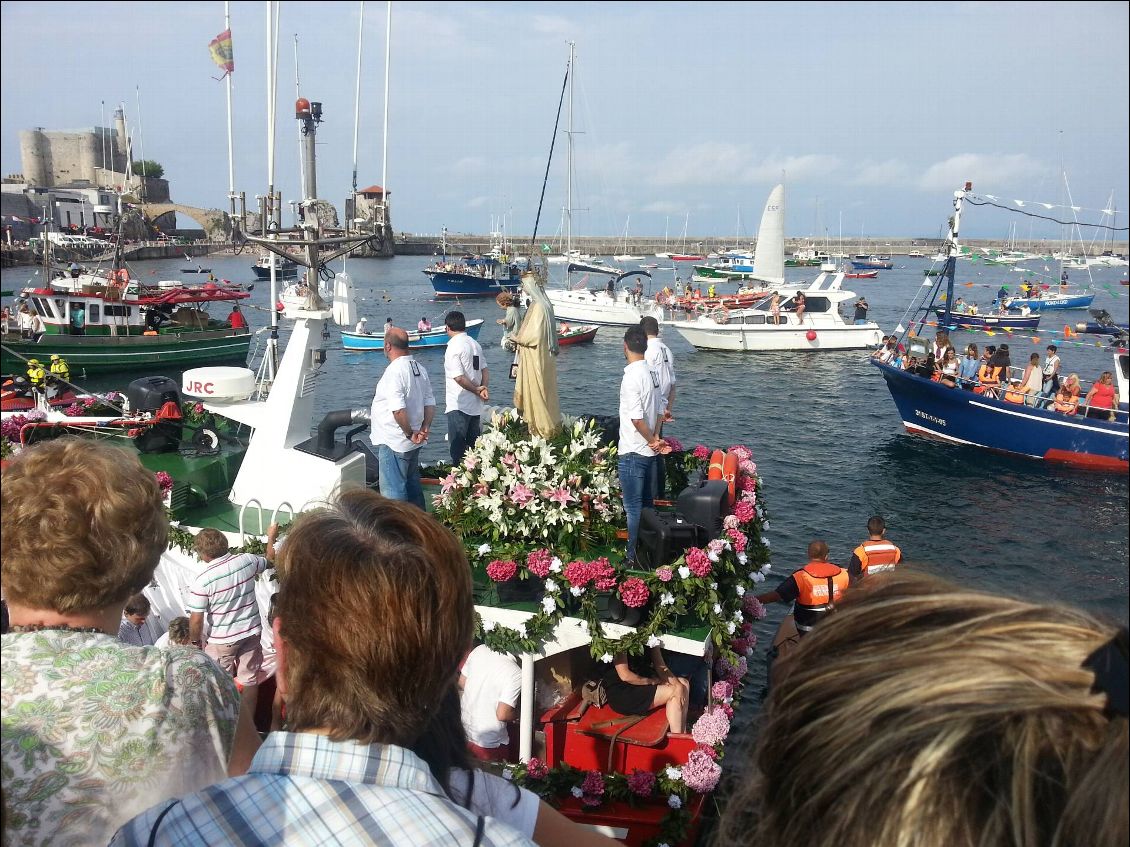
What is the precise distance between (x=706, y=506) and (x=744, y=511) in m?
0.45

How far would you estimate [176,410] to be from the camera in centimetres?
902

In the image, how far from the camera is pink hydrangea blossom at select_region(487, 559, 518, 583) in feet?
18.7

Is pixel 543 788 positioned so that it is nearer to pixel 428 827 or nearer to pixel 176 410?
pixel 428 827

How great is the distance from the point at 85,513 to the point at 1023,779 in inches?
80.4

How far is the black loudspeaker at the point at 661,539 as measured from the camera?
19.0 ft

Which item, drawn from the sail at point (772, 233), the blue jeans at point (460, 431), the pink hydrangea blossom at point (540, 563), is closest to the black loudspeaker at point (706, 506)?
the pink hydrangea blossom at point (540, 563)

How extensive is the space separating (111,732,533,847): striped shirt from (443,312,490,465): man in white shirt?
6.47m

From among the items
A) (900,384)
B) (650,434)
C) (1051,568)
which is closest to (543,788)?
(650,434)

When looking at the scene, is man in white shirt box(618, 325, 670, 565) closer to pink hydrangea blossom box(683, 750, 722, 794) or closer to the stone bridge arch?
pink hydrangea blossom box(683, 750, 722, 794)

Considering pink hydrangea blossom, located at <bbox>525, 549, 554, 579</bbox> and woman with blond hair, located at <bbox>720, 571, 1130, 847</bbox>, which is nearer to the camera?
woman with blond hair, located at <bbox>720, 571, 1130, 847</bbox>

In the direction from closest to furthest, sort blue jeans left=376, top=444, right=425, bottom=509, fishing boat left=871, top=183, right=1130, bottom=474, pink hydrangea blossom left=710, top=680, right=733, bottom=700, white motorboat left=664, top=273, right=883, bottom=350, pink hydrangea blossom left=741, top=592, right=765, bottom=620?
pink hydrangea blossom left=710, top=680, right=733, bottom=700 → blue jeans left=376, top=444, right=425, bottom=509 → pink hydrangea blossom left=741, top=592, right=765, bottom=620 → fishing boat left=871, top=183, right=1130, bottom=474 → white motorboat left=664, top=273, right=883, bottom=350

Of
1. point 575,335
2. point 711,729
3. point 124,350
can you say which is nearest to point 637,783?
point 711,729

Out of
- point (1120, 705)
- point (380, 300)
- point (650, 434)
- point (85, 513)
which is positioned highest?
point (1120, 705)

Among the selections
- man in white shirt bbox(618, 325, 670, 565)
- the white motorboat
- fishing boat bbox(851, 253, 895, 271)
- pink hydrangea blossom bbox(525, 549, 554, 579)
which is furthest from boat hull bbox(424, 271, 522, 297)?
fishing boat bbox(851, 253, 895, 271)
